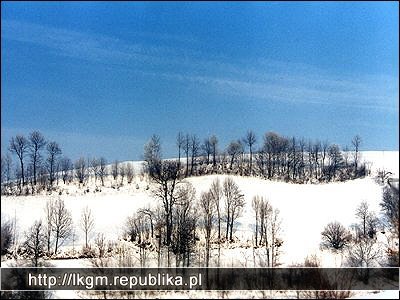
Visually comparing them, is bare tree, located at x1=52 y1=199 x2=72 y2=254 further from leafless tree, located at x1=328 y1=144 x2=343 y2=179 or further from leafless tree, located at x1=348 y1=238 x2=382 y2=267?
leafless tree, located at x1=328 y1=144 x2=343 y2=179

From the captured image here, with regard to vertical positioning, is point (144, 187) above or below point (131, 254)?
above

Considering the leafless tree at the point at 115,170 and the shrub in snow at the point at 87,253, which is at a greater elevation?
the leafless tree at the point at 115,170

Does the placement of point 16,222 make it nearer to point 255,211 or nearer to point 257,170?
point 255,211

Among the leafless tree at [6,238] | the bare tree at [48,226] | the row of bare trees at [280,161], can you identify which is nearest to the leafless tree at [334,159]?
the row of bare trees at [280,161]

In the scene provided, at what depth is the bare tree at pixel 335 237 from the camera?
33.9 meters

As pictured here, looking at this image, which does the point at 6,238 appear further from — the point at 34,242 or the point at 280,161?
the point at 280,161

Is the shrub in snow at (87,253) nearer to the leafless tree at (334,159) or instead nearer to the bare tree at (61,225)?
the bare tree at (61,225)

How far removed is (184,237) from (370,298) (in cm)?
1591

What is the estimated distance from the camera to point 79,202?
142ft

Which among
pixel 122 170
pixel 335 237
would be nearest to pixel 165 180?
pixel 335 237

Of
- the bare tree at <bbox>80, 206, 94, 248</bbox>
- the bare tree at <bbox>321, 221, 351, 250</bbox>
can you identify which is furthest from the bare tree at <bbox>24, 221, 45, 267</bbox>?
the bare tree at <bbox>321, 221, 351, 250</bbox>

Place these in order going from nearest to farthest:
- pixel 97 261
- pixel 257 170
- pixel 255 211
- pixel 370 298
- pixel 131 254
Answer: pixel 370 298
pixel 97 261
pixel 131 254
pixel 255 211
pixel 257 170

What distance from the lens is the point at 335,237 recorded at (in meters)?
34.3

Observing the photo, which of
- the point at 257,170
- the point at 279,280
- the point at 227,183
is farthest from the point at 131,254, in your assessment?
the point at 257,170
